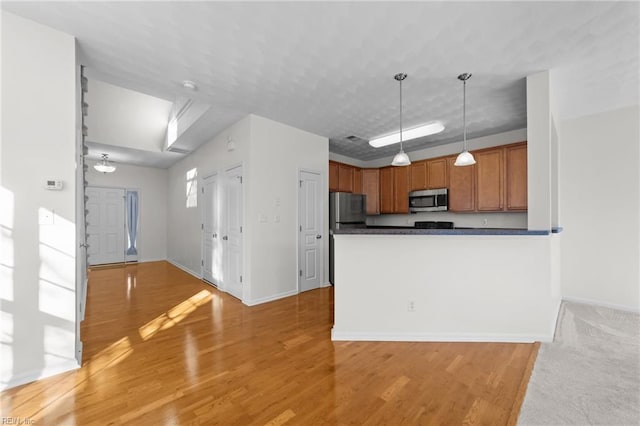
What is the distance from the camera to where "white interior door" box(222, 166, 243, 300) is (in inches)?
168

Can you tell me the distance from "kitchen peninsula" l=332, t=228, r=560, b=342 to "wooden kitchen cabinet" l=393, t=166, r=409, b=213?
116 inches

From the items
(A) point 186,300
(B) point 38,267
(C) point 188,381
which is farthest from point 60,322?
(A) point 186,300

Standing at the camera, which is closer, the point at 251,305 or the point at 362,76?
the point at 362,76

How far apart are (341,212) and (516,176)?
9.54 feet

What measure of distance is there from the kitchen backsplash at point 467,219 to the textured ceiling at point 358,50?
1820 mm

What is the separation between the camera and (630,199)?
3.60 m

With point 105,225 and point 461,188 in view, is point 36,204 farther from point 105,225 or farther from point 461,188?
point 105,225

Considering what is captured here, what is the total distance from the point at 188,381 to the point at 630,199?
5.55m

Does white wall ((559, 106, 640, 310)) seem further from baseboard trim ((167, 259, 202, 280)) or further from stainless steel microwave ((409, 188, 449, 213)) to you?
baseboard trim ((167, 259, 202, 280))

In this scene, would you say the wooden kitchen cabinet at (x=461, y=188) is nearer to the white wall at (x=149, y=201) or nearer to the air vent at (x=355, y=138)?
the air vent at (x=355, y=138)

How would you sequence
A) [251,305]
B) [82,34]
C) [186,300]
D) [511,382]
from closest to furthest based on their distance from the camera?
[511,382] < [82,34] < [251,305] < [186,300]

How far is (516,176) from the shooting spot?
433 centimetres

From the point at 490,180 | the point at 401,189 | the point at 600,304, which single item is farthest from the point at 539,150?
the point at 401,189

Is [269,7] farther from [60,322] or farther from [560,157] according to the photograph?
[560,157]
